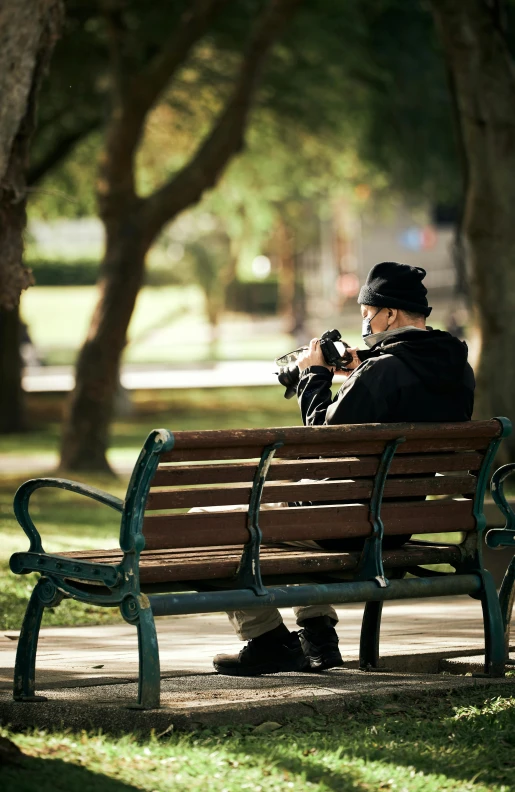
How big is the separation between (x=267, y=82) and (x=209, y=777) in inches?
747

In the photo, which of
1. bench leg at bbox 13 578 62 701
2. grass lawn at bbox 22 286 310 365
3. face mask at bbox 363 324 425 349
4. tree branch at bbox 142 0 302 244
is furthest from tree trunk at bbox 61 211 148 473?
grass lawn at bbox 22 286 310 365

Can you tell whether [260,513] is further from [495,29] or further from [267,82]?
[267,82]

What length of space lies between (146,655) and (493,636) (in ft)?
4.89

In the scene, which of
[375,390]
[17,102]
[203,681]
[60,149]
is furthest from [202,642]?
[60,149]

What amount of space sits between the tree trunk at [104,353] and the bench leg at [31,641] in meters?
11.5

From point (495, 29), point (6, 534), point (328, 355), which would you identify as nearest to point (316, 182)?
point (495, 29)

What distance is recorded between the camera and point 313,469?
5086 mm

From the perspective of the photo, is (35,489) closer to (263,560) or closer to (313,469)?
(263,560)

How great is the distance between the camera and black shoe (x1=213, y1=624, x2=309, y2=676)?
18.1 feet

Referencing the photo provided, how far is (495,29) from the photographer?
13617 millimetres

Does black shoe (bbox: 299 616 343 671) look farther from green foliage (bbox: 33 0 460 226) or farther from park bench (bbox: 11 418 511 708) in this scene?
green foliage (bbox: 33 0 460 226)

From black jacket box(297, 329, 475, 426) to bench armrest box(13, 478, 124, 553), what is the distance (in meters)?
0.98

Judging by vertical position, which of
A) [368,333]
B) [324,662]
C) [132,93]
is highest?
[132,93]

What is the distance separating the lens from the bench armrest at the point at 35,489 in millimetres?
4824
